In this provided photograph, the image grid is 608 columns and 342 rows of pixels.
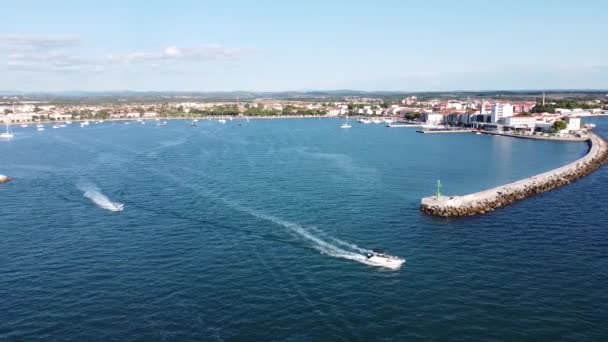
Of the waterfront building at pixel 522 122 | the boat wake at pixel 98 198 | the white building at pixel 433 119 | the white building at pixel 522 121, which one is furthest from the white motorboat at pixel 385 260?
the white building at pixel 433 119

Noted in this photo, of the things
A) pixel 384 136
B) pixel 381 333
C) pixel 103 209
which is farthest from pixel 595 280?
pixel 384 136

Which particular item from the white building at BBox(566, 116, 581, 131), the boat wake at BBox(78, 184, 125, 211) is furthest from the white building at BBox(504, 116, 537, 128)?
the boat wake at BBox(78, 184, 125, 211)

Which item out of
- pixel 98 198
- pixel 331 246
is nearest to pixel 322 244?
pixel 331 246

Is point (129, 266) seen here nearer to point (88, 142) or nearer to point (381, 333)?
point (381, 333)

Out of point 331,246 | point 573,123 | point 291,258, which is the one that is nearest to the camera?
point 291,258

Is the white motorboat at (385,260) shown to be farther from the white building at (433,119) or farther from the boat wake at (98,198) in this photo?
the white building at (433,119)

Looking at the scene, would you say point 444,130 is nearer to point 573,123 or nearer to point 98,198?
point 573,123
